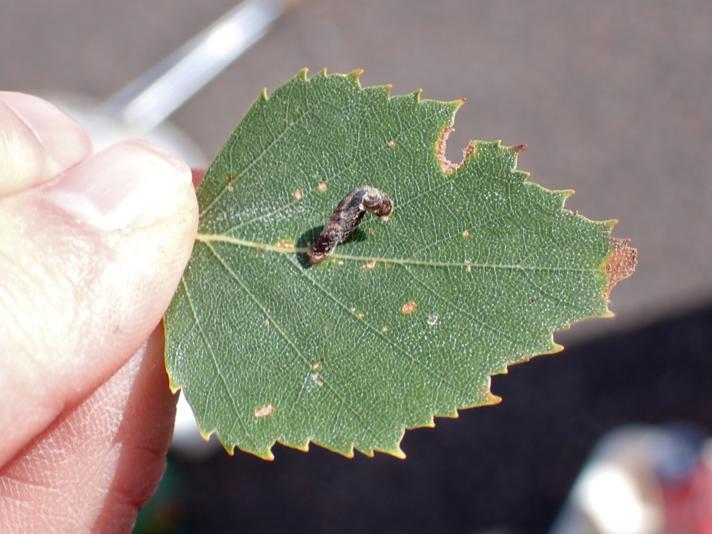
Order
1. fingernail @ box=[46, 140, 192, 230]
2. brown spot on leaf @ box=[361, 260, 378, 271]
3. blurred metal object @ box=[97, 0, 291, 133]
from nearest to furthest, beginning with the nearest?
brown spot on leaf @ box=[361, 260, 378, 271] → fingernail @ box=[46, 140, 192, 230] → blurred metal object @ box=[97, 0, 291, 133]

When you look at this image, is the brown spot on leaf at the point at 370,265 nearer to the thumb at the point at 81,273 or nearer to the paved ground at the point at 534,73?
the thumb at the point at 81,273

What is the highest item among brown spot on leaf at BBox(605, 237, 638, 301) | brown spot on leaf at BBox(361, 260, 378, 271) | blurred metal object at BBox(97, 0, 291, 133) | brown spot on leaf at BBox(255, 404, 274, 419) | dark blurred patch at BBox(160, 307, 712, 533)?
blurred metal object at BBox(97, 0, 291, 133)

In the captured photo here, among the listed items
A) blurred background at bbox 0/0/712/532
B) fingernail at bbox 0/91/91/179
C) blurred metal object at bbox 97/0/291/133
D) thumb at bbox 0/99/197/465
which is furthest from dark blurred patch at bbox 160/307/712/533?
fingernail at bbox 0/91/91/179

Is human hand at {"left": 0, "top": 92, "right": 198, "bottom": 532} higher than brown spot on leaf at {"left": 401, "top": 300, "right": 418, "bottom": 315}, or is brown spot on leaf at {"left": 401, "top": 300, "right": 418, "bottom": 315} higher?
brown spot on leaf at {"left": 401, "top": 300, "right": 418, "bottom": 315}

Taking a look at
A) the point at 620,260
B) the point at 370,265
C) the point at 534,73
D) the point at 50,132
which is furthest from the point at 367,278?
the point at 534,73

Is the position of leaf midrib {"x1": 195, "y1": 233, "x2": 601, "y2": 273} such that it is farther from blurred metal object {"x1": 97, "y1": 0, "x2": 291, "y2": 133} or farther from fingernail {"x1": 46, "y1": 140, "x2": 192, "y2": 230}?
blurred metal object {"x1": 97, "y1": 0, "x2": 291, "y2": 133}

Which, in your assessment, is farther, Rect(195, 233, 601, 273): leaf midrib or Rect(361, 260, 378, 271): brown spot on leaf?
Rect(361, 260, 378, 271): brown spot on leaf

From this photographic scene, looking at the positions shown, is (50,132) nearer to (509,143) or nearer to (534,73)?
(509,143)
